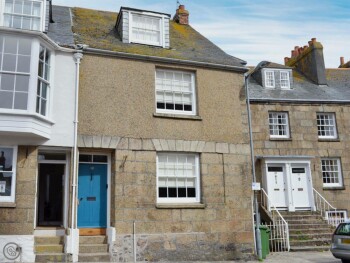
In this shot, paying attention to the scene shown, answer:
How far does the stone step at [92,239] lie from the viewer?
39.3ft

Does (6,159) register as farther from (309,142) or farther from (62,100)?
(309,142)

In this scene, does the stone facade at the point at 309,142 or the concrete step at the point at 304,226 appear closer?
the concrete step at the point at 304,226

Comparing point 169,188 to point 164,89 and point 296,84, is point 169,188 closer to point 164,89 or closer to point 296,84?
point 164,89

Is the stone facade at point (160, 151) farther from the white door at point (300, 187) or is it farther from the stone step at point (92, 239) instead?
the white door at point (300, 187)

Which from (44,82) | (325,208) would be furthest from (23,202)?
(325,208)

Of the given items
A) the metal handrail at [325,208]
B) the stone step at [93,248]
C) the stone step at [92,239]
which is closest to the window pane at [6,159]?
the stone step at [92,239]

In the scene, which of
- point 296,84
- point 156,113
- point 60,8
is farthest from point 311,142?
point 60,8

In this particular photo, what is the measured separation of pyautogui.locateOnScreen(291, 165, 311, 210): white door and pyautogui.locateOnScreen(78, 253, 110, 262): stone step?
35.8ft

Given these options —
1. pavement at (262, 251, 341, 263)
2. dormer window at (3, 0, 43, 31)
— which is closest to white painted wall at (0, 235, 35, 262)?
dormer window at (3, 0, 43, 31)

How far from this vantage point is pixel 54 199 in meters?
13.4

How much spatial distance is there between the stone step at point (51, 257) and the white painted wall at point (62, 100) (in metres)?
3.24

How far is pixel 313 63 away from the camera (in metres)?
23.1

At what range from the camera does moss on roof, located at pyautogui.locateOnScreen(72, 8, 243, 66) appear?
1375 cm

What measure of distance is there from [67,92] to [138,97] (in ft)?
7.70
